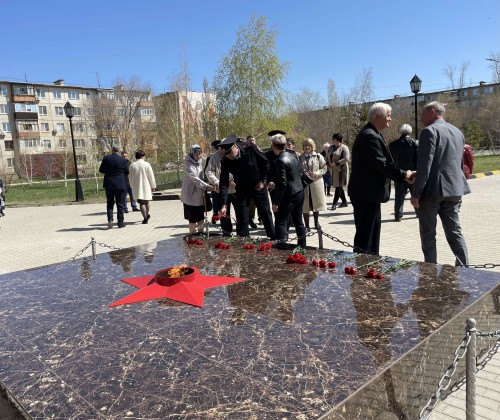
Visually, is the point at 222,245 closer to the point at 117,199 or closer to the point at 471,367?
the point at 471,367

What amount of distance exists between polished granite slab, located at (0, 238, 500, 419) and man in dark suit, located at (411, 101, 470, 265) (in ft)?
2.56

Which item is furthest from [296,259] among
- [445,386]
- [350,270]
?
[445,386]

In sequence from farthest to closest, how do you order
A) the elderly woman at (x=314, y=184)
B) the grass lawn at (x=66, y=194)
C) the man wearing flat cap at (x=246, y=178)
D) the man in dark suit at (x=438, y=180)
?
the grass lawn at (x=66, y=194) < the elderly woman at (x=314, y=184) < the man wearing flat cap at (x=246, y=178) < the man in dark suit at (x=438, y=180)

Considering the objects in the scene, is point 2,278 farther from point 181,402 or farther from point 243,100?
point 243,100

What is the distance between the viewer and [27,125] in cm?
5228

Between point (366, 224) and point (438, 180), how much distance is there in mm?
783

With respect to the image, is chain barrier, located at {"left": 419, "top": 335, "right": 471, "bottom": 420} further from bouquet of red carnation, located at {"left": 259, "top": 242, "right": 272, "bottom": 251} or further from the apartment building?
the apartment building

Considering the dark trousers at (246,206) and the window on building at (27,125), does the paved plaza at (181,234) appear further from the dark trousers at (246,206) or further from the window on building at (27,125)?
the window on building at (27,125)

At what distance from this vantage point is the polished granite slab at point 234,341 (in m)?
1.85

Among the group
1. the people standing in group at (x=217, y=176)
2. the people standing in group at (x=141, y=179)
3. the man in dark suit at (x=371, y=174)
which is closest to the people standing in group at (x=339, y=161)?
the people standing in group at (x=217, y=176)

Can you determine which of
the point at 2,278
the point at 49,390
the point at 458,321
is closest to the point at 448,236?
the point at 458,321

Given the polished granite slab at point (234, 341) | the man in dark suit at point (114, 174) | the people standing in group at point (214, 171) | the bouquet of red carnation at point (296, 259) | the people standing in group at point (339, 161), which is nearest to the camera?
the polished granite slab at point (234, 341)

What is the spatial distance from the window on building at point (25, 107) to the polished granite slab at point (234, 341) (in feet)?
181

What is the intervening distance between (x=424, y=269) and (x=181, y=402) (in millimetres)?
2416
